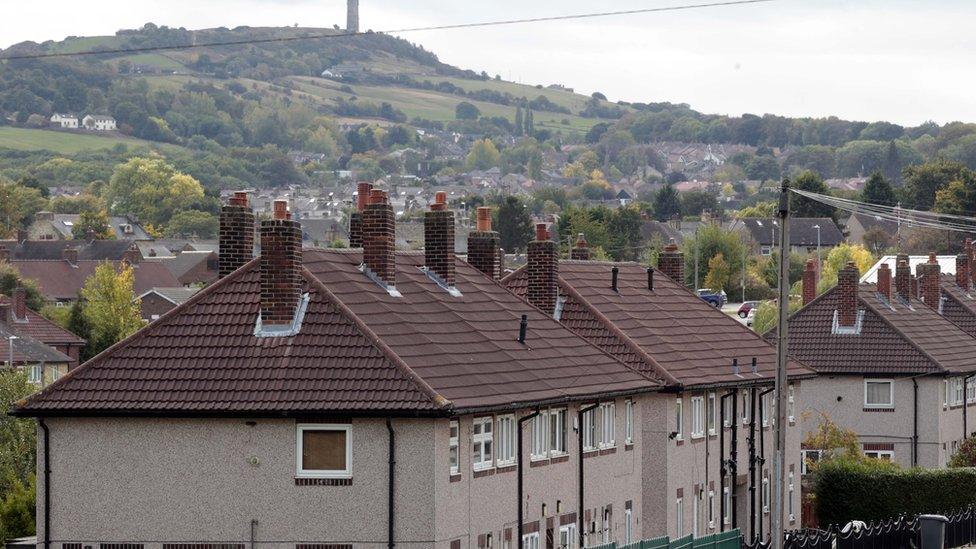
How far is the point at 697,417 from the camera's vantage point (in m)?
46.3

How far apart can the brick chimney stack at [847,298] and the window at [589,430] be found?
99.7 ft

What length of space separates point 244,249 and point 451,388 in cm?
689

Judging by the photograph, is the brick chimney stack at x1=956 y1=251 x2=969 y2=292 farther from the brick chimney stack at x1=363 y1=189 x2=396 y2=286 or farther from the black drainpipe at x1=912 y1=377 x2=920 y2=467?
the brick chimney stack at x1=363 y1=189 x2=396 y2=286

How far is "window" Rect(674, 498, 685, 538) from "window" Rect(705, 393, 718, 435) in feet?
9.37

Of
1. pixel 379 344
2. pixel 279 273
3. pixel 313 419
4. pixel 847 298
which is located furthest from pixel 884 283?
pixel 313 419

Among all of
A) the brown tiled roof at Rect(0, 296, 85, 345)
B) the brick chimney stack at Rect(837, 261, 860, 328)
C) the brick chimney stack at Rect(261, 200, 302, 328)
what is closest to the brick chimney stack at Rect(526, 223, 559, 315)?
the brick chimney stack at Rect(261, 200, 302, 328)

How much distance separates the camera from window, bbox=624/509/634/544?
4209cm

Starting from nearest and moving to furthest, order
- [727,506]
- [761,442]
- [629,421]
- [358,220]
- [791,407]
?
[358,220]
[629,421]
[727,506]
[761,442]
[791,407]

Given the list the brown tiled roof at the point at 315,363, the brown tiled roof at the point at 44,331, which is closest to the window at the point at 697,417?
the brown tiled roof at the point at 315,363

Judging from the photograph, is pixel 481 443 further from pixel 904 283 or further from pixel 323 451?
pixel 904 283

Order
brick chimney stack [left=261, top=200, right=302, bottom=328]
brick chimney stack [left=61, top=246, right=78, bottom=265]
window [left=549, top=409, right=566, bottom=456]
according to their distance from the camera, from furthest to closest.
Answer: brick chimney stack [left=61, top=246, right=78, bottom=265] < window [left=549, top=409, right=566, bottom=456] < brick chimney stack [left=261, top=200, right=302, bottom=328]

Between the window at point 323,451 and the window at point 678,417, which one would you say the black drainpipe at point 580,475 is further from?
the window at point 323,451

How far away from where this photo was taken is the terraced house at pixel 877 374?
68.1 m

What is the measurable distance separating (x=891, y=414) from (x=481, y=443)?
37261 mm
